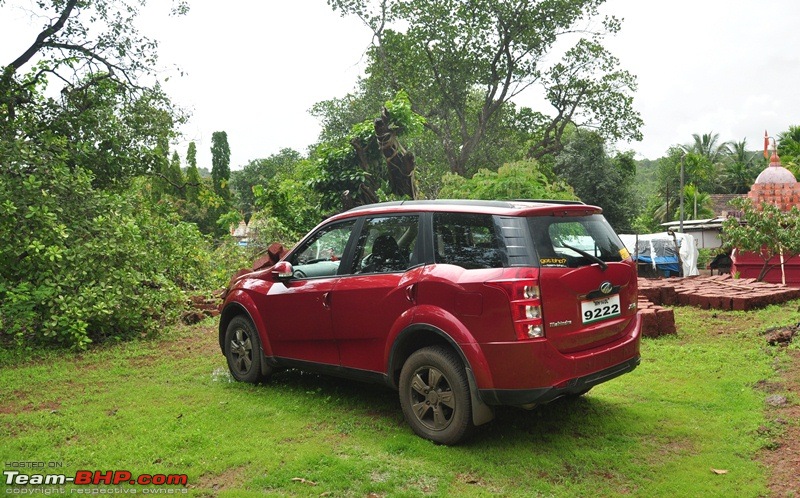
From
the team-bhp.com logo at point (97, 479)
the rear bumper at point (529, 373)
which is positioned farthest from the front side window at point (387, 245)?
the team-bhp.com logo at point (97, 479)

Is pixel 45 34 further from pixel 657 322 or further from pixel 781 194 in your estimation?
pixel 781 194

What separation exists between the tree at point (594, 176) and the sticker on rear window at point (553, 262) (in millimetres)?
32783

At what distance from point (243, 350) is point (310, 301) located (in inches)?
51.5

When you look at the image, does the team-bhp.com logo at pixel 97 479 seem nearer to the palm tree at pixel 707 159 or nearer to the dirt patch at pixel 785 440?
the dirt patch at pixel 785 440

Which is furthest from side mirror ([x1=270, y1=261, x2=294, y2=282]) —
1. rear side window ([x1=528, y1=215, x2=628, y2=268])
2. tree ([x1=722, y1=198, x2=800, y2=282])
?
tree ([x1=722, y1=198, x2=800, y2=282])

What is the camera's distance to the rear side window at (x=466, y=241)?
14.5 feet

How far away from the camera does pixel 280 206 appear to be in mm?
16203

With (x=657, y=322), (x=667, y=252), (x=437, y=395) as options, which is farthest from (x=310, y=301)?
(x=667, y=252)

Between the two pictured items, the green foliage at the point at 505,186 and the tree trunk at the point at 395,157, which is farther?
the green foliage at the point at 505,186

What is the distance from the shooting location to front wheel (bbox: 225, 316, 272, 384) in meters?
6.21

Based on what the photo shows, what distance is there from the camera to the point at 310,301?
18.1 feet

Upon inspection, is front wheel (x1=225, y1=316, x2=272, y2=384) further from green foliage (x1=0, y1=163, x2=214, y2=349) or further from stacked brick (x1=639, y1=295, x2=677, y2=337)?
stacked brick (x1=639, y1=295, x2=677, y2=337)

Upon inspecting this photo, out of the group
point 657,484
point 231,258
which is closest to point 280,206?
point 231,258

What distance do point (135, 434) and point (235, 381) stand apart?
1645 mm
